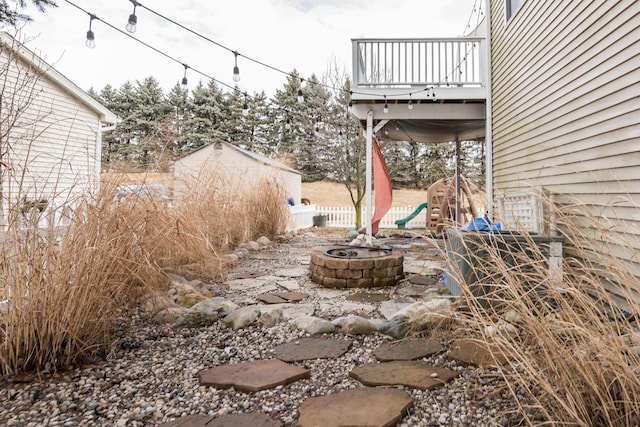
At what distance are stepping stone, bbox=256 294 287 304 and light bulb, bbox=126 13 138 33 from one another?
2.55 meters

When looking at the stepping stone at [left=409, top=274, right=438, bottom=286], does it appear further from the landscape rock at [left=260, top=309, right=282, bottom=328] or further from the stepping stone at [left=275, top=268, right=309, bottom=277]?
the landscape rock at [left=260, top=309, right=282, bottom=328]

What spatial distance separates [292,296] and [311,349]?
→ 123 centimetres

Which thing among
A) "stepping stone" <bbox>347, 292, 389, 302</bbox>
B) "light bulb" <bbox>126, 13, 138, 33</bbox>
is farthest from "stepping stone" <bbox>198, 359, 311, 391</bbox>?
"light bulb" <bbox>126, 13, 138, 33</bbox>

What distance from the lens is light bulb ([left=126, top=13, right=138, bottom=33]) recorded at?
307 cm

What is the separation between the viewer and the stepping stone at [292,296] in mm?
3321

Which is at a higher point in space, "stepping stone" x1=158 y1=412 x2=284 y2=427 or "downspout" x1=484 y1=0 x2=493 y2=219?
"downspout" x1=484 y1=0 x2=493 y2=219

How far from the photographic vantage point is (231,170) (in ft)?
26.8

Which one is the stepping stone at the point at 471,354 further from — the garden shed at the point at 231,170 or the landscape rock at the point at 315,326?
the garden shed at the point at 231,170

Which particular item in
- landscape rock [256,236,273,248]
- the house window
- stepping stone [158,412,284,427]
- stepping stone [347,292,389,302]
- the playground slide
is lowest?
stepping stone [158,412,284,427]

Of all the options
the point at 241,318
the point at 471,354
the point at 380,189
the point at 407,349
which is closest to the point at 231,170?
the point at 380,189

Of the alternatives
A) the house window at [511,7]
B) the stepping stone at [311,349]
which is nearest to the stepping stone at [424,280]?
the stepping stone at [311,349]

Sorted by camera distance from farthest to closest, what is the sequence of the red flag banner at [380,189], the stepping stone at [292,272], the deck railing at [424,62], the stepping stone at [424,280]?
the red flag banner at [380,189]
the deck railing at [424,62]
the stepping stone at [292,272]
the stepping stone at [424,280]

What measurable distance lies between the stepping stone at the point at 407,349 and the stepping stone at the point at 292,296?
1248 millimetres

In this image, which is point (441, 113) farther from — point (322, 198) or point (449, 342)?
point (322, 198)
